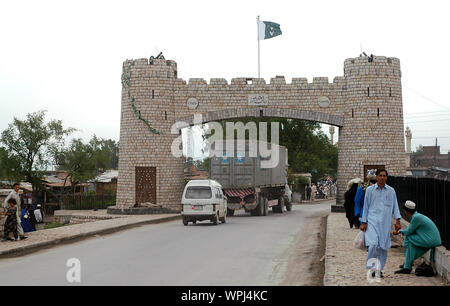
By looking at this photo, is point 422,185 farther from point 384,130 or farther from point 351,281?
point 384,130

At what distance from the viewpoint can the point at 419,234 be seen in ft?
32.7

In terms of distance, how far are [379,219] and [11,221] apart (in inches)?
442

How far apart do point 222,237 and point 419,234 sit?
8852 mm

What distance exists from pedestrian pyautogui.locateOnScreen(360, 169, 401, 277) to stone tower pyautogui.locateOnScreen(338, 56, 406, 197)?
23431 mm

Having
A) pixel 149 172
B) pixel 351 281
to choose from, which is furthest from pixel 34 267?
pixel 149 172

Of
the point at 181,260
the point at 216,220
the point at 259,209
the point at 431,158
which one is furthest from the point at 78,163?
the point at 431,158

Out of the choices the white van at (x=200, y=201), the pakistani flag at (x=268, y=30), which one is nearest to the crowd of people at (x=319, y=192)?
the pakistani flag at (x=268, y=30)

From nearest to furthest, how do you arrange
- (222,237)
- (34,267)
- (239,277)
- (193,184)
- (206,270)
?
(239,277) < (206,270) < (34,267) < (222,237) < (193,184)

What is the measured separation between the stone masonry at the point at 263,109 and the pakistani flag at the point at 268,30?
3.43 metres

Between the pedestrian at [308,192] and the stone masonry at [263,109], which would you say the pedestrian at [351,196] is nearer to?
the stone masonry at [263,109]

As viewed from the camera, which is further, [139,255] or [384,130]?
[384,130]

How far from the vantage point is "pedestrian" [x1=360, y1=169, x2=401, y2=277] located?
9.45 m

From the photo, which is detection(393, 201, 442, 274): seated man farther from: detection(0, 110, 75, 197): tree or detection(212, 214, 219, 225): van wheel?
detection(0, 110, 75, 197): tree

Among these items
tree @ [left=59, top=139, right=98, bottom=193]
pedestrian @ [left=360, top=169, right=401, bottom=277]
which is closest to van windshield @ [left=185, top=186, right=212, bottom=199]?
pedestrian @ [left=360, top=169, right=401, bottom=277]
